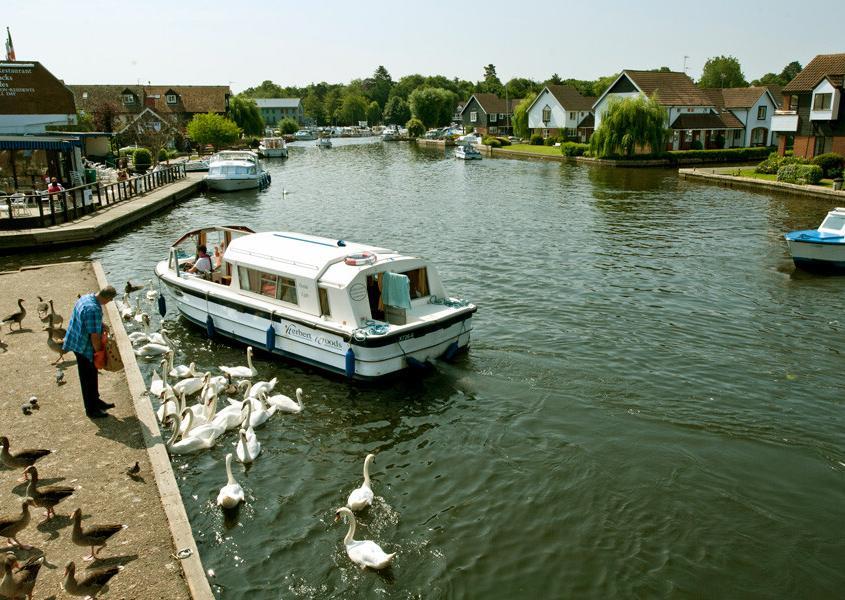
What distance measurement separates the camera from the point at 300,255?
16531mm

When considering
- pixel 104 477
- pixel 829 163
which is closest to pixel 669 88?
pixel 829 163

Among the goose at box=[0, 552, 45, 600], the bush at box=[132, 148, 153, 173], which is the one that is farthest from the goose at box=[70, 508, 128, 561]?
the bush at box=[132, 148, 153, 173]

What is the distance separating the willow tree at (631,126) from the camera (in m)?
69.5

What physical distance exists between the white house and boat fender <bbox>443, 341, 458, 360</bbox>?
285ft

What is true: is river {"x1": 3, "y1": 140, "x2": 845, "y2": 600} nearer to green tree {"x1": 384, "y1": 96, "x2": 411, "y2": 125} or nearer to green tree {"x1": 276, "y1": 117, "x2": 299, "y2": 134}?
green tree {"x1": 276, "y1": 117, "x2": 299, "y2": 134}

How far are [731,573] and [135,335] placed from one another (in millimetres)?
14470

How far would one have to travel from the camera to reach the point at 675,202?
45094 mm

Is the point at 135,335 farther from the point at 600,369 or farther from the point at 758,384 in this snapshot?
the point at 758,384

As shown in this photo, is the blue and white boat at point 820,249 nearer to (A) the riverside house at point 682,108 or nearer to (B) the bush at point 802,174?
(B) the bush at point 802,174

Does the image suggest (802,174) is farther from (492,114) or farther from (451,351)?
(492,114)

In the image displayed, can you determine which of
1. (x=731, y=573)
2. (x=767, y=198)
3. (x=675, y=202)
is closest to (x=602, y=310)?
(x=731, y=573)

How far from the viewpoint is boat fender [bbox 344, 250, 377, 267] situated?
15508 mm

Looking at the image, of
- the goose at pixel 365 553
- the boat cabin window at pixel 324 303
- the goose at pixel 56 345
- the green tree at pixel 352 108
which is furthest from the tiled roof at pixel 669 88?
the green tree at pixel 352 108

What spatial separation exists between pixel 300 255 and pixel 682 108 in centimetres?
7719
